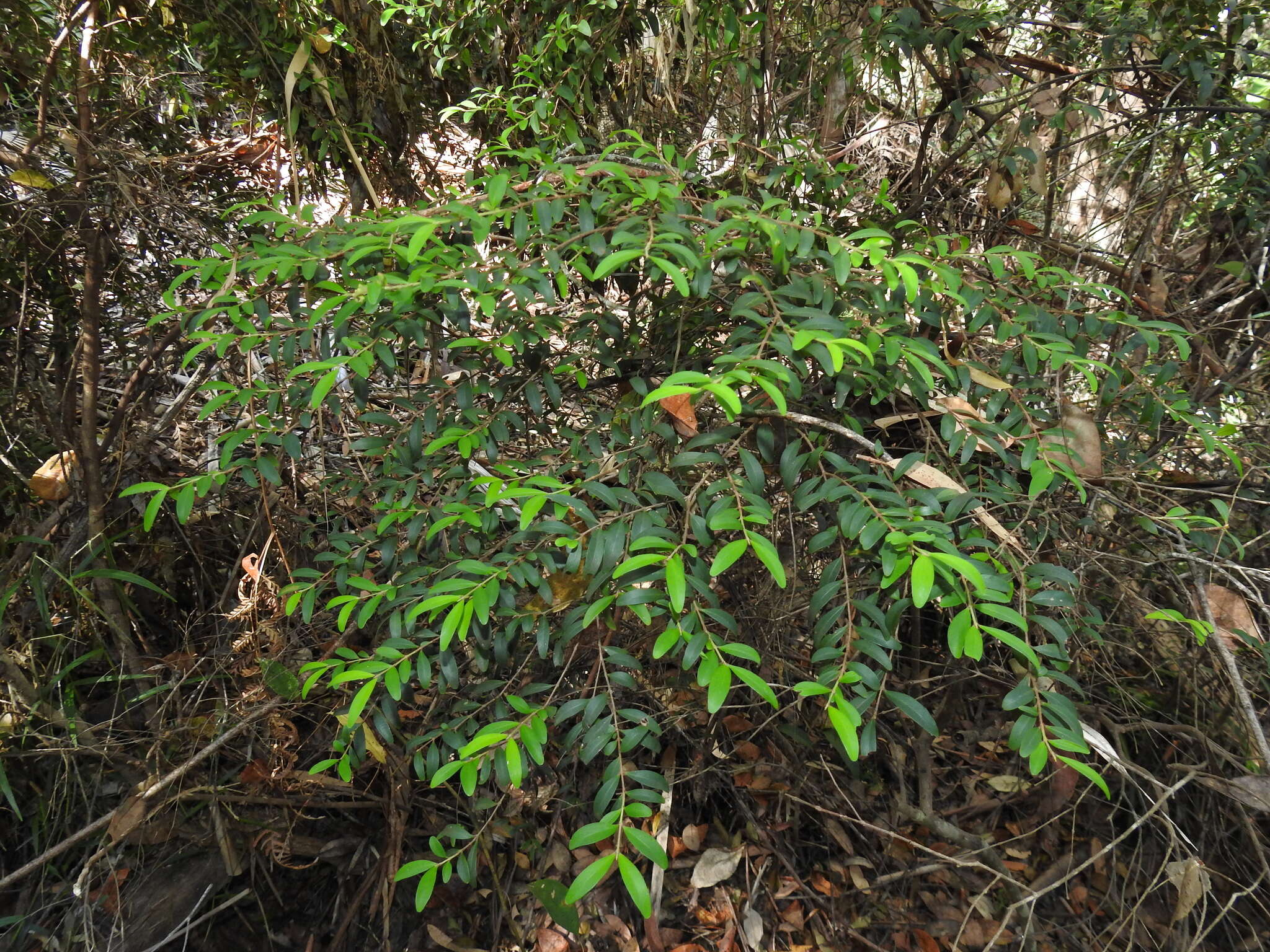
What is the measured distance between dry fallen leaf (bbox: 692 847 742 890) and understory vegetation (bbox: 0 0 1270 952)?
1 cm

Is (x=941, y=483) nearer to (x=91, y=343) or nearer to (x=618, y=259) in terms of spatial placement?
(x=618, y=259)

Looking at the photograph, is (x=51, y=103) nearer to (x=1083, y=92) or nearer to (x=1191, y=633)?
(x=1083, y=92)

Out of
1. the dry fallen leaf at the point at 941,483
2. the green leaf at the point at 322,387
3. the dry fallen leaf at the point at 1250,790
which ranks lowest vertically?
the dry fallen leaf at the point at 1250,790

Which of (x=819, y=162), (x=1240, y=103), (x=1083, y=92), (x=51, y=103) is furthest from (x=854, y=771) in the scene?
(x=51, y=103)

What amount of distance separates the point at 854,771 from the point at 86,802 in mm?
2027

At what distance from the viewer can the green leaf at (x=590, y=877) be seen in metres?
1.06

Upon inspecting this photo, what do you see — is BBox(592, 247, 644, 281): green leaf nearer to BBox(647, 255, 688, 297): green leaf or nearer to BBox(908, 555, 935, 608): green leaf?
BBox(647, 255, 688, 297): green leaf

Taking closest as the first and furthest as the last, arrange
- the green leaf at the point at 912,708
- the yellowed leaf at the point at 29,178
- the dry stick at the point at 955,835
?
the green leaf at the point at 912,708 < the yellowed leaf at the point at 29,178 < the dry stick at the point at 955,835

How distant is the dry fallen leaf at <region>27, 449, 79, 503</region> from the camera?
221 centimetres

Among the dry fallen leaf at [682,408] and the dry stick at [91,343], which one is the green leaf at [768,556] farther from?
the dry stick at [91,343]

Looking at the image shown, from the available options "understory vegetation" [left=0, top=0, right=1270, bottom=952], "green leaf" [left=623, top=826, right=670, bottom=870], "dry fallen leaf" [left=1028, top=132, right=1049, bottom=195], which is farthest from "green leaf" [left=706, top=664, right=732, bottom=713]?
"dry fallen leaf" [left=1028, top=132, right=1049, bottom=195]

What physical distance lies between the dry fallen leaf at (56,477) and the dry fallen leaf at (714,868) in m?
2.16

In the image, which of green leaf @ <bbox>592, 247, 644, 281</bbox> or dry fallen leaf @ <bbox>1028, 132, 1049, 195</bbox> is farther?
dry fallen leaf @ <bbox>1028, 132, 1049, 195</bbox>

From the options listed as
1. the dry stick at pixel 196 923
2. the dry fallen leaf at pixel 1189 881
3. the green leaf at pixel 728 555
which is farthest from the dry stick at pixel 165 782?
the dry fallen leaf at pixel 1189 881
